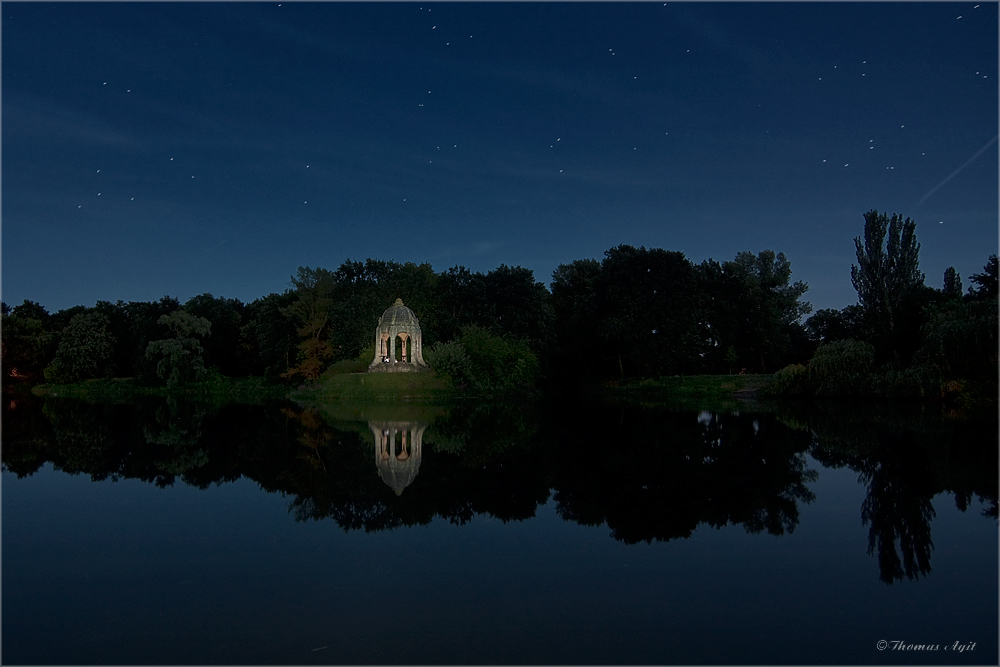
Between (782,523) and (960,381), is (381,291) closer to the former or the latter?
(960,381)

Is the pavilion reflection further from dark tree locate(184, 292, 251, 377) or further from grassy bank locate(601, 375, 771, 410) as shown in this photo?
dark tree locate(184, 292, 251, 377)

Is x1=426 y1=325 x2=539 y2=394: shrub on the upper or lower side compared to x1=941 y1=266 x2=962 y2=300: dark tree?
lower

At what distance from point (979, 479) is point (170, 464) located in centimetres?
1408

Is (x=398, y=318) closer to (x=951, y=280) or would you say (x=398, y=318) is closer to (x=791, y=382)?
(x=791, y=382)

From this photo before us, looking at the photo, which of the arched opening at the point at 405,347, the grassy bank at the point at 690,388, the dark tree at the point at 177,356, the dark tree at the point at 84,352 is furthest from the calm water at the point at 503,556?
the dark tree at the point at 84,352

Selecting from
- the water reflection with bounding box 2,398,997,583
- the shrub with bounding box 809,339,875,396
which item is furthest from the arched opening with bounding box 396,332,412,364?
the shrub with bounding box 809,339,875,396

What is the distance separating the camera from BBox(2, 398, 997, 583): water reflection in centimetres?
772

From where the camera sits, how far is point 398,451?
43.2ft

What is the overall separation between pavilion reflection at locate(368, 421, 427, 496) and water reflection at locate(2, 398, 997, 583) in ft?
0.18

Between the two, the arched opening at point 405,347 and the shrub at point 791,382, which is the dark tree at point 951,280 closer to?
the shrub at point 791,382

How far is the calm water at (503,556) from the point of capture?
4363 millimetres

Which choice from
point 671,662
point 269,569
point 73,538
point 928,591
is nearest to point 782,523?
point 928,591

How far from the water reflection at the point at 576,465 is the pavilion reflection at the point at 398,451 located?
54 millimetres

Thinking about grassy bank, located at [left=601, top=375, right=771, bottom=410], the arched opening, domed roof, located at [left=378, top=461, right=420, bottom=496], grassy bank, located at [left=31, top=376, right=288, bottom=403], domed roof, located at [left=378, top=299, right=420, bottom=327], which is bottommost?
domed roof, located at [left=378, top=461, right=420, bottom=496]
